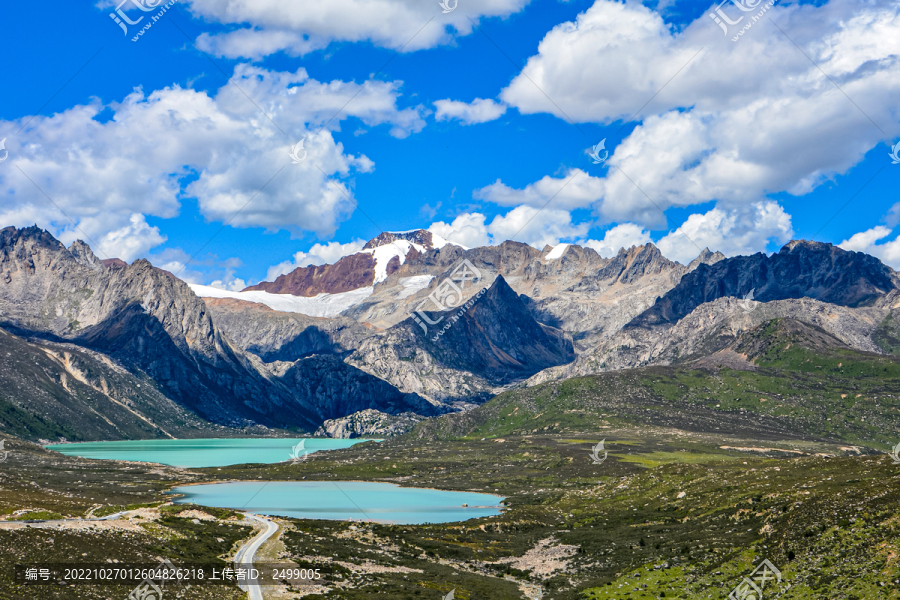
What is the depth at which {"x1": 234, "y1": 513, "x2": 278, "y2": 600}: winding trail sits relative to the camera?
75812mm

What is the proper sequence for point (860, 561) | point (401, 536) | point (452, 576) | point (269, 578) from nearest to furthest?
point (860, 561) < point (269, 578) < point (452, 576) < point (401, 536)

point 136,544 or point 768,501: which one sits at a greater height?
point 136,544

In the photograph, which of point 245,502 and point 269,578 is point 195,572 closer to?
point 269,578

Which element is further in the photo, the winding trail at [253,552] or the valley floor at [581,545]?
the winding trail at [253,552]

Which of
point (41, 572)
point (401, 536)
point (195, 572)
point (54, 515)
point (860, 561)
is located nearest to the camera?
point (41, 572)

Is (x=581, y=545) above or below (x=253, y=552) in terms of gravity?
below

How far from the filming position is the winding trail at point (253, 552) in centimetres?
7581

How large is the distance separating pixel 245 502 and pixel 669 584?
143m

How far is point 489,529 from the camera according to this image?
141 metres

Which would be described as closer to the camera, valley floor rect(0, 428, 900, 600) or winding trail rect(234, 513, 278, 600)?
valley floor rect(0, 428, 900, 600)

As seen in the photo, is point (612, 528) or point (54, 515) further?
point (612, 528)

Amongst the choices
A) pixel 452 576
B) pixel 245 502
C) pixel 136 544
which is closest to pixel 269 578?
pixel 136 544

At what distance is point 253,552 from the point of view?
3841 inches

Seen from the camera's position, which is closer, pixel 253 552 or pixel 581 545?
pixel 253 552
